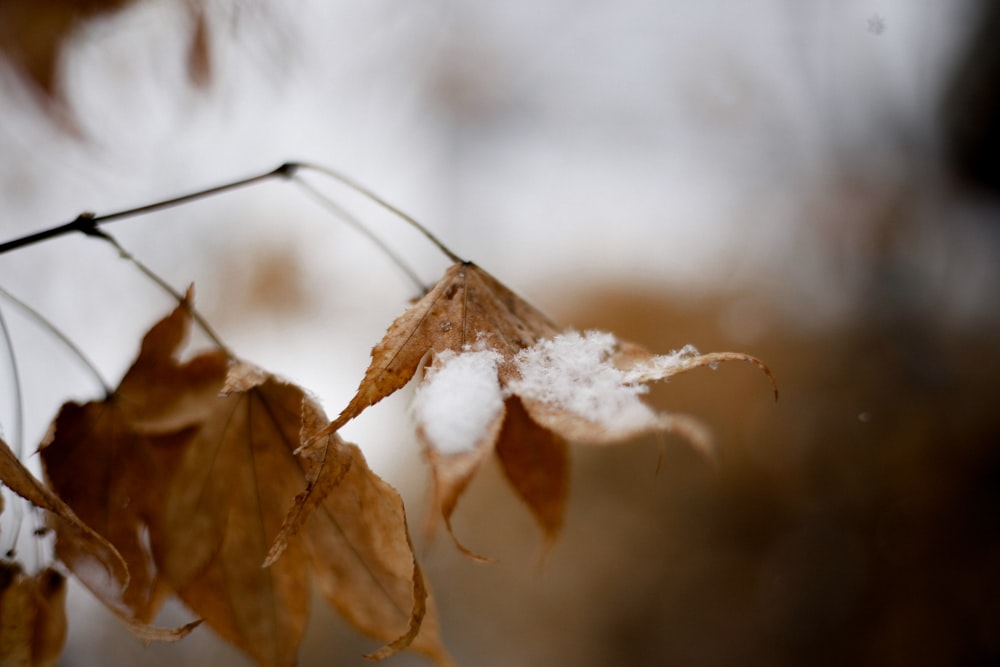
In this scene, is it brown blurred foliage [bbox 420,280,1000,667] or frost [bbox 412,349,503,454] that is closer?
frost [bbox 412,349,503,454]

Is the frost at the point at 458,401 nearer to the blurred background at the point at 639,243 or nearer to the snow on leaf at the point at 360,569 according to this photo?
the snow on leaf at the point at 360,569

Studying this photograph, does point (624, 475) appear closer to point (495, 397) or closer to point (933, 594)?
point (933, 594)

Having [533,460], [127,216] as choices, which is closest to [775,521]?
[533,460]

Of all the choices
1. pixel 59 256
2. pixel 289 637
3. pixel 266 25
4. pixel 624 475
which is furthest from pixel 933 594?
pixel 59 256

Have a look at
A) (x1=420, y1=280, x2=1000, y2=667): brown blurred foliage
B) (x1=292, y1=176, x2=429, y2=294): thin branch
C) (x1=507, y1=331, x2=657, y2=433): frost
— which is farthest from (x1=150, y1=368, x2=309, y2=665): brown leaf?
(x1=420, y1=280, x2=1000, y2=667): brown blurred foliage

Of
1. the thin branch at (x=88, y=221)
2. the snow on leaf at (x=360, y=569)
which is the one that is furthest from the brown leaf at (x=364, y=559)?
the thin branch at (x=88, y=221)

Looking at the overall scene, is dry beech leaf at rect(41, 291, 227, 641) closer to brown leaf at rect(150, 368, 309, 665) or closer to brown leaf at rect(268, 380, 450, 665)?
brown leaf at rect(150, 368, 309, 665)

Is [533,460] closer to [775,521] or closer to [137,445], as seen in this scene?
[137,445]
